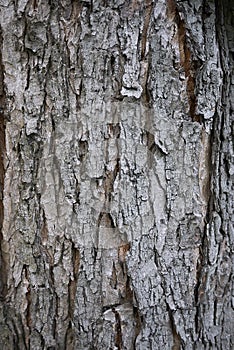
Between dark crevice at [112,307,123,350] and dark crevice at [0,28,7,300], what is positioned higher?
dark crevice at [0,28,7,300]

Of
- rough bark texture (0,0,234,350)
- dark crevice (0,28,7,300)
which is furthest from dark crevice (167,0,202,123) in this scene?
dark crevice (0,28,7,300)

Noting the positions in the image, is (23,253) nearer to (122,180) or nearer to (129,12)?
(122,180)

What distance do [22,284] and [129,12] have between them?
0.65 m

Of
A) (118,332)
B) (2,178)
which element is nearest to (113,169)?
(2,178)

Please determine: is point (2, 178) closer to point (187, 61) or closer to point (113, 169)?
point (113, 169)

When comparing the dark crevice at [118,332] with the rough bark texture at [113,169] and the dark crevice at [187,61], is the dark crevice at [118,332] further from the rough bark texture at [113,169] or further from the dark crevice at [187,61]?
the dark crevice at [187,61]

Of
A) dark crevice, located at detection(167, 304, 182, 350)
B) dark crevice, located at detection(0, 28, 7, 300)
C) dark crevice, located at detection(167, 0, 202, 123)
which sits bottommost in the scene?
dark crevice, located at detection(167, 304, 182, 350)

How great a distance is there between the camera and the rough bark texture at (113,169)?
104 cm

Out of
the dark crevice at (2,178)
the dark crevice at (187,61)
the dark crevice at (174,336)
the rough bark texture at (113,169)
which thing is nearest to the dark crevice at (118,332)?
the rough bark texture at (113,169)

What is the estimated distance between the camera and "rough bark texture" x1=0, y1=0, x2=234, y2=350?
1.04 meters

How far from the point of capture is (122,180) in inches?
42.1

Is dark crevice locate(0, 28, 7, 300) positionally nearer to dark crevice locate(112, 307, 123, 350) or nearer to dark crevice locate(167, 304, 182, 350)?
dark crevice locate(112, 307, 123, 350)

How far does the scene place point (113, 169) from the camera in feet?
3.50

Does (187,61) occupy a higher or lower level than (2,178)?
higher
